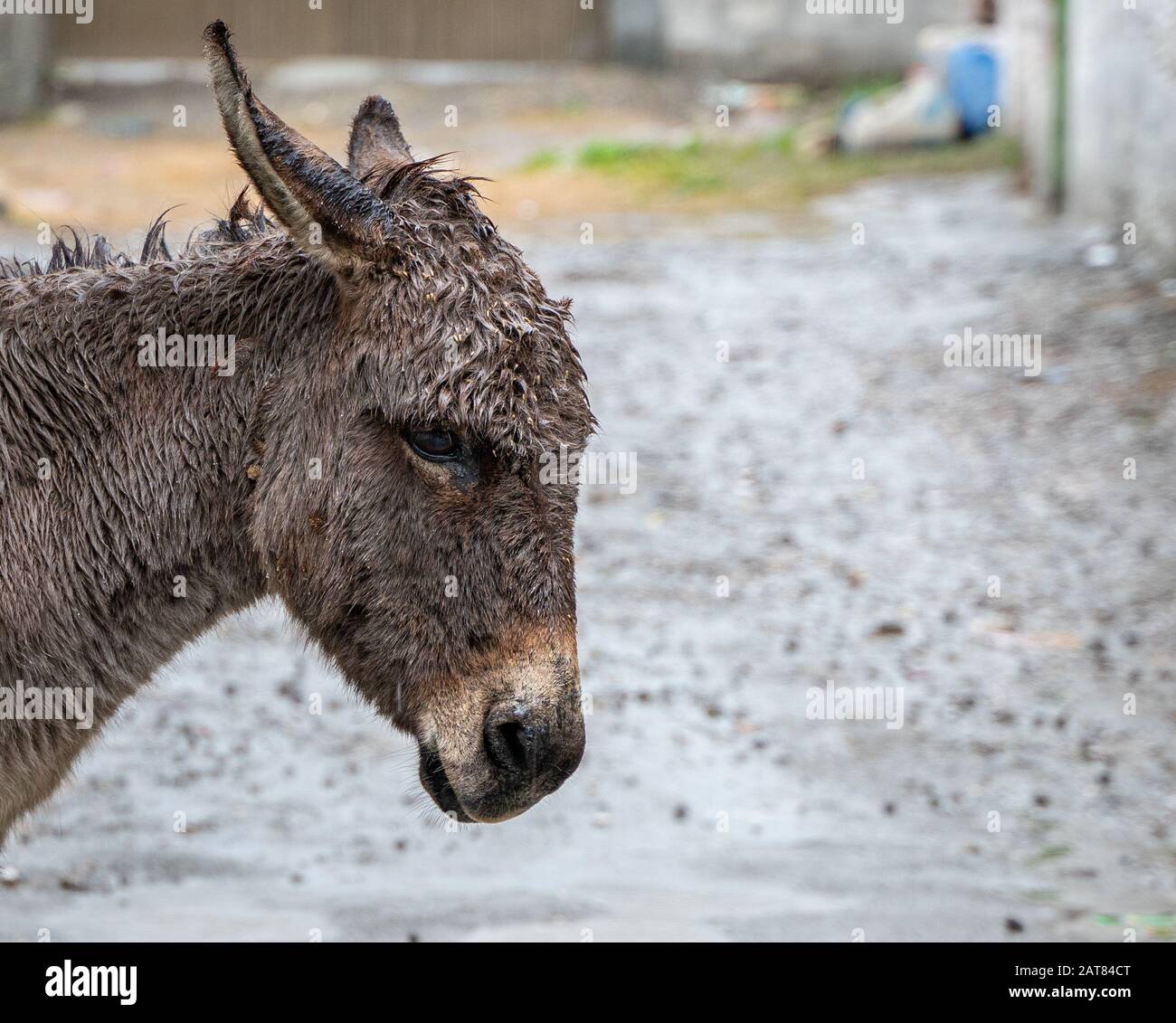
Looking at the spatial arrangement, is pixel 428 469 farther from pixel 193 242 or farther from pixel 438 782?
pixel 193 242

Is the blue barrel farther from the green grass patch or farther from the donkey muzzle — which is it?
the donkey muzzle

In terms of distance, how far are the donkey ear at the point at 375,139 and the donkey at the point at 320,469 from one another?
1.30 ft

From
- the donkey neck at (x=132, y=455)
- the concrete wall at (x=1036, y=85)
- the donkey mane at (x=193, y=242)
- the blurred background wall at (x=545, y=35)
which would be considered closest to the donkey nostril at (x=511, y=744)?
the donkey neck at (x=132, y=455)

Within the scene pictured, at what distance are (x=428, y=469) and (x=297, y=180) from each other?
2.12 ft

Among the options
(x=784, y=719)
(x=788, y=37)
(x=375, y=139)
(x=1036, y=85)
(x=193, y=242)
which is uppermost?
(x=788, y=37)

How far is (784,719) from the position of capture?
270 inches

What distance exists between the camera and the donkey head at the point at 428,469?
10.3 feet

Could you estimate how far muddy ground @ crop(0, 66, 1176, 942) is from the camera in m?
5.40

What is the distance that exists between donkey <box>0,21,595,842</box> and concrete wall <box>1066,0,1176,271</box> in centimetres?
958

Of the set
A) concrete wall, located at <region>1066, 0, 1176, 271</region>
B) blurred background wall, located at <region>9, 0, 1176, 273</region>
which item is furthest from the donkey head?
blurred background wall, located at <region>9, 0, 1176, 273</region>

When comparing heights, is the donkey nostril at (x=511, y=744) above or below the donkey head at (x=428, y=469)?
below

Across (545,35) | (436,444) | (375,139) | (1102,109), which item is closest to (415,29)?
(545,35)

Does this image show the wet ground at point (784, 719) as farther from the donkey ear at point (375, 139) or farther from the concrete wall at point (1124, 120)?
the donkey ear at point (375, 139)
